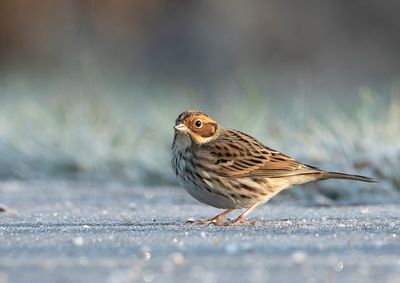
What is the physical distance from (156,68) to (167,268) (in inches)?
875

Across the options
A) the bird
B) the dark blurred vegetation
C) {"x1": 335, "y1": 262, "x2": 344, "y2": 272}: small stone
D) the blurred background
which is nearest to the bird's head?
the bird

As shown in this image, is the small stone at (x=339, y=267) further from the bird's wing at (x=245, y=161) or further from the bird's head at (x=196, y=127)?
the bird's head at (x=196, y=127)

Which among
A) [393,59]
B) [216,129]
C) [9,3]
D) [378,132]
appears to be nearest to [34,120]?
[378,132]

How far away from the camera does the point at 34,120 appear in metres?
12.4

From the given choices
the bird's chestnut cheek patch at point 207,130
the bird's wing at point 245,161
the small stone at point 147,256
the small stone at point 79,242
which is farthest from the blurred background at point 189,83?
the small stone at point 147,256

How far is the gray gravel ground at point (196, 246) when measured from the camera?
436cm

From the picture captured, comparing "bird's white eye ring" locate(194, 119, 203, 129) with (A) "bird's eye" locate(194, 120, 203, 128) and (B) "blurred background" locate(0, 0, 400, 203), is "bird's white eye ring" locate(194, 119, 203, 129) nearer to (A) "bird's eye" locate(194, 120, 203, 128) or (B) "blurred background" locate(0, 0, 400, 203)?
(A) "bird's eye" locate(194, 120, 203, 128)

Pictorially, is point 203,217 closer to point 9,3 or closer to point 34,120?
point 34,120

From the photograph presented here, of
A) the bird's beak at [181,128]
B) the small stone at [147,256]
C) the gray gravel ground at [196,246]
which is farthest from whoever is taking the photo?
the bird's beak at [181,128]

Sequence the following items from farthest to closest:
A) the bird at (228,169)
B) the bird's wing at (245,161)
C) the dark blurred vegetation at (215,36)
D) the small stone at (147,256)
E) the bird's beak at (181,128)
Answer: the dark blurred vegetation at (215,36)
the bird's beak at (181,128)
the bird's wing at (245,161)
the bird at (228,169)
the small stone at (147,256)

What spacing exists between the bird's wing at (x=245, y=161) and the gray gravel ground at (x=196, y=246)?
31 centimetres

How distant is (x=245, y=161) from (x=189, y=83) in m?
17.6

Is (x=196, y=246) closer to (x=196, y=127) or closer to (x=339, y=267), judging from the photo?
(x=339, y=267)

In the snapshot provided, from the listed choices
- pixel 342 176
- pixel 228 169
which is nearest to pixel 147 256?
pixel 228 169
